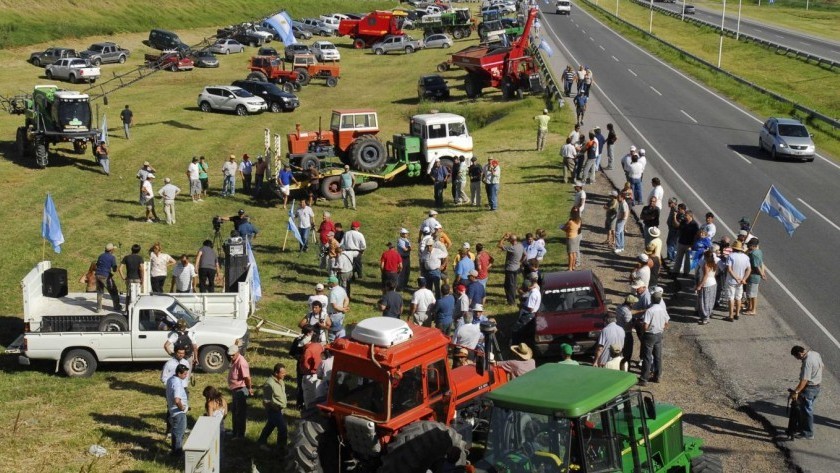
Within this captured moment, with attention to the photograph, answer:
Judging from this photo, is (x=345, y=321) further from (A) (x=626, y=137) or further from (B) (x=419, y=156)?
(A) (x=626, y=137)

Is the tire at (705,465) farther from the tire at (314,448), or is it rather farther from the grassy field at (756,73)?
the grassy field at (756,73)

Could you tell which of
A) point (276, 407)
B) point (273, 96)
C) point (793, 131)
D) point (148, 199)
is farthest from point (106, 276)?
point (273, 96)

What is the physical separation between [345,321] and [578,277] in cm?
542

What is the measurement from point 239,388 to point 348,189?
700 inches

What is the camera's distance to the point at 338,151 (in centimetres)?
3516

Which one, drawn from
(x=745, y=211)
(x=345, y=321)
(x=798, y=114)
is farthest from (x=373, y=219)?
(x=798, y=114)

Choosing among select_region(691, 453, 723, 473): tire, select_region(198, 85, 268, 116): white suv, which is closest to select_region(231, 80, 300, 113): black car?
select_region(198, 85, 268, 116): white suv

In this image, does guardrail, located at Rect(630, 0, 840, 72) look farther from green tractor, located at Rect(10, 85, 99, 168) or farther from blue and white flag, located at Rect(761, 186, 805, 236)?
green tractor, located at Rect(10, 85, 99, 168)

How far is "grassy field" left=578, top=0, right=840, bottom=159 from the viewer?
4600 centimetres

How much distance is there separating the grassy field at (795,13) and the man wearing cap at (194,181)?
70.2 meters

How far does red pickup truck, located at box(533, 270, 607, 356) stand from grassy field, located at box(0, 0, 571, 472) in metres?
Answer: 2.44

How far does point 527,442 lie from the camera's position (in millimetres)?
9539

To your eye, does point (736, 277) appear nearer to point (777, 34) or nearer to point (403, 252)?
point (403, 252)

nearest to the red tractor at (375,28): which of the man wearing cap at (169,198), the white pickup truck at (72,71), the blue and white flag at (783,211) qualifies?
the white pickup truck at (72,71)
